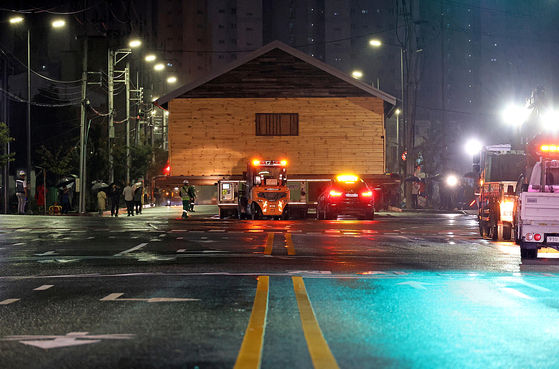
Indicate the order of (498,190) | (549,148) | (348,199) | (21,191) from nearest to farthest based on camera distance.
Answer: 1. (549,148)
2. (498,190)
3. (348,199)
4. (21,191)

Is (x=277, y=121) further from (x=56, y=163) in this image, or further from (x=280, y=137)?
(x=56, y=163)

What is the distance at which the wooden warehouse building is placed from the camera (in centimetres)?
4253

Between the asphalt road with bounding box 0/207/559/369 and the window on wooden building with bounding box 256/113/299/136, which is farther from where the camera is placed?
the window on wooden building with bounding box 256/113/299/136

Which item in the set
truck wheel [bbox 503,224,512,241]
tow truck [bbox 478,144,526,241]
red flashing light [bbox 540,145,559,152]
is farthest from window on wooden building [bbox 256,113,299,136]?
red flashing light [bbox 540,145,559,152]

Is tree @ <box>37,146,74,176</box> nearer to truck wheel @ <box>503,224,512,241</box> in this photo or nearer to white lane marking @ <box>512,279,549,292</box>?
truck wheel @ <box>503,224,512,241</box>

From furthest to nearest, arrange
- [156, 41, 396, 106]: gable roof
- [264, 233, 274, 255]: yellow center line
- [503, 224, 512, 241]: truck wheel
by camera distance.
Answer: [156, 41, 396, 106]: gable roof → [503, 224, 512, 241]: truck wheel → [264, 233, 274, 255]: yellow center line

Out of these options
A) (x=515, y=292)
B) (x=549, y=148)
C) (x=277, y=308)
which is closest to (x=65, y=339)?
(x=277, y=308)

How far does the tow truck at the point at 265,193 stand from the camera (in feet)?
110

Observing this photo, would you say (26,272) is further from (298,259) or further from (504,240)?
(504,240)

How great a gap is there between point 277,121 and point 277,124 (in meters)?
0.17

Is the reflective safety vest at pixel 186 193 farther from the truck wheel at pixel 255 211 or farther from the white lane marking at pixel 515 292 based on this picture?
the white lane marking at pixel 515 292

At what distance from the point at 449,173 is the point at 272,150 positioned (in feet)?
49.4

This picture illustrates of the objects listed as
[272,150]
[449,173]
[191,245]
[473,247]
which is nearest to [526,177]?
[473,247]

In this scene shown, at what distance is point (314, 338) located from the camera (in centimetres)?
676
